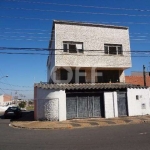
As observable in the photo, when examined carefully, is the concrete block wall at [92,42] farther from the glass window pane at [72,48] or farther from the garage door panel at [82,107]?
the garage door panel at [82,107]

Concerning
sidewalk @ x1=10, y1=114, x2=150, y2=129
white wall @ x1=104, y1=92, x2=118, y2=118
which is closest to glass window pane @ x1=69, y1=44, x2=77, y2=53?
white wall @ x1=104, y1=92, x2=118, y2=118

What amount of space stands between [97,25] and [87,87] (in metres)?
7.54

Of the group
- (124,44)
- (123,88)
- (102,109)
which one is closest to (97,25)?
(124,44)

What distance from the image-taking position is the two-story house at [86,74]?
20203mm

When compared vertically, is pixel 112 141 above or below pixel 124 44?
below

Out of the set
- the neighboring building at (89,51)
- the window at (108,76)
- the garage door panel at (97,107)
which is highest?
the neighboring building at (89,51)

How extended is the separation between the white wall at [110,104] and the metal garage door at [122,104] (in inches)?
18.6

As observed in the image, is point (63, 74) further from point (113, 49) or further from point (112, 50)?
point (113, 49)

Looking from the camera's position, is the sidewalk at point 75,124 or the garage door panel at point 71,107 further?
the garage door panel at point 71,107

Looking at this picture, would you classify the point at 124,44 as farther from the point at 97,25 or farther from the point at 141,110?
the point at 141,110

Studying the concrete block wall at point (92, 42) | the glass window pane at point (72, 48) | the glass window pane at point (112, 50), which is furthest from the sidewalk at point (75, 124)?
the glass window pane at point (112, 50)

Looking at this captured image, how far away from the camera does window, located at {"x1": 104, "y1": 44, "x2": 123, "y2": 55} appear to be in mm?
24328

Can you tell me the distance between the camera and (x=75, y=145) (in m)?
9.23

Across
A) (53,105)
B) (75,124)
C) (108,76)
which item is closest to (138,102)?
(108,76)
